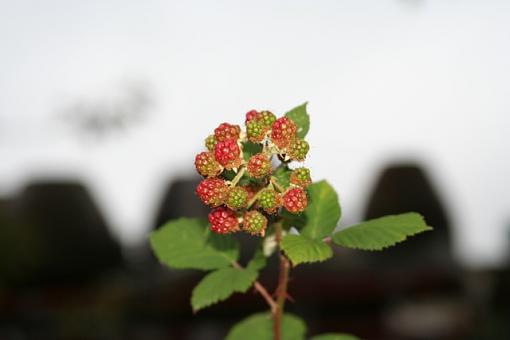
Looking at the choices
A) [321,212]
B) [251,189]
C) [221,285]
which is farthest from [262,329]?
[251,189]

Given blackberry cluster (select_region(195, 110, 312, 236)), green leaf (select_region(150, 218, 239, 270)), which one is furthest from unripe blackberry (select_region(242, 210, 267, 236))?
green leaf (select_region(150, 218, 239, 270))

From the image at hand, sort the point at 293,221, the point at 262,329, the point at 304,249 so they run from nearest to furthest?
the point at 304,249
the point at 293,221
the point at 262,329

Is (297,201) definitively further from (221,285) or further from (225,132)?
(221,285)

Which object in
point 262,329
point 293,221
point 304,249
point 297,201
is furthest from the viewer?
point 262,329

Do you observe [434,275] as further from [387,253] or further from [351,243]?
[351,243]

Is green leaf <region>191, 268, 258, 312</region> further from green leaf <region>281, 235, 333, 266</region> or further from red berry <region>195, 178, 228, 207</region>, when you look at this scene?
red berry <region>195, 178, 228, 207</region>
